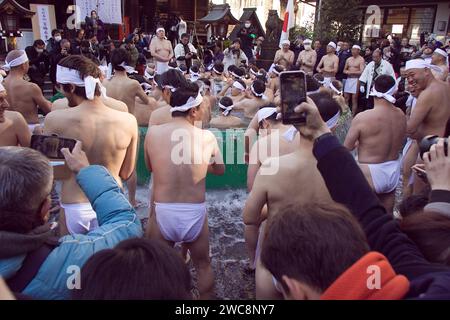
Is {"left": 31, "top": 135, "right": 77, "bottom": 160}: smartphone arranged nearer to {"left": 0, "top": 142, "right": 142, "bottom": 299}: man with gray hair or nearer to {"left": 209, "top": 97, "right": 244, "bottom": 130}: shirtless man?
{"left": 0, "top": 142, "right": 142, "bottom": 299}: man with gray hair

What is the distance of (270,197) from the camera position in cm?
237

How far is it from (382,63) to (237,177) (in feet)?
19.7

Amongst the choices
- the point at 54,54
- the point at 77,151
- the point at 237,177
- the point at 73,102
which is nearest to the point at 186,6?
the point at 54,54

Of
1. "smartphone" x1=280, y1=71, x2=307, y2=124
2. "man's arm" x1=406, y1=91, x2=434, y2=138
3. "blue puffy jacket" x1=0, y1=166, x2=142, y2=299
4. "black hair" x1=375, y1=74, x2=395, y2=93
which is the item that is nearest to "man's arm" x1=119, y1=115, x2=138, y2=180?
"blue puffy jacket" x1=0, y1=166, x2=142, y2=299

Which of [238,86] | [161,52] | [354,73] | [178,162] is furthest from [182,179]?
[354,73]

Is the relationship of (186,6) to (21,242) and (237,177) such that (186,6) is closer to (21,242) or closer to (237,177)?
(237,177)

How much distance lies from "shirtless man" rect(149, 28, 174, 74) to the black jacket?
32.0ft

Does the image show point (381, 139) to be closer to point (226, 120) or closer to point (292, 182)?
point (292, 182)

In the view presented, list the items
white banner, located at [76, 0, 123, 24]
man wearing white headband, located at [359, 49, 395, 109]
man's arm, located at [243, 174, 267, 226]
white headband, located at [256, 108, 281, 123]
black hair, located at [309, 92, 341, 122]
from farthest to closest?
white banner, located at [76, 0, 123, 24] → man wearing white headband, located at [359, 49, 395, 109] → white headband, located at [256, 108, 281, 123] → black hair, located at [309, 92, 341, 122] → man's arm, located at [243, 174, 267, 226]

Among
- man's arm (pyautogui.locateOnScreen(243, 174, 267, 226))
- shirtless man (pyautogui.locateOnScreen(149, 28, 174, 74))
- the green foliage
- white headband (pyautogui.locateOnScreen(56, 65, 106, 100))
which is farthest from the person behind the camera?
the green foliage

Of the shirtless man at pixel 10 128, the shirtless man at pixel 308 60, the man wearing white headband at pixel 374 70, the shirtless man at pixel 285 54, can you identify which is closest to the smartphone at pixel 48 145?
the shirtless man at pixel 10 128

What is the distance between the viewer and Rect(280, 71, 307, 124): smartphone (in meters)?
1.82

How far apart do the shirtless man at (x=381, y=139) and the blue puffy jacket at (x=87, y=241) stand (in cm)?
260

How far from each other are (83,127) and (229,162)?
2768mm
